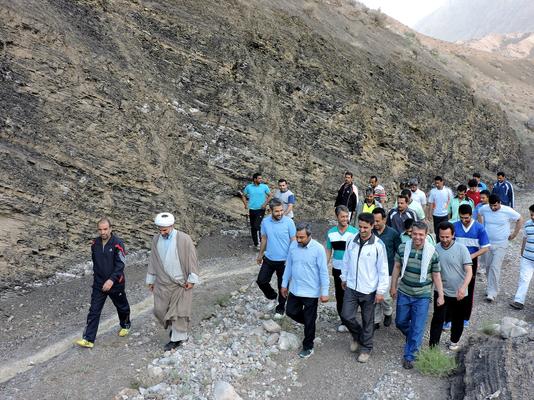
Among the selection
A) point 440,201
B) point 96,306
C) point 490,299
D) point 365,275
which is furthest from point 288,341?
point 440,201

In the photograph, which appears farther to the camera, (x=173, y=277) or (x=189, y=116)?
(x=189, y=116)

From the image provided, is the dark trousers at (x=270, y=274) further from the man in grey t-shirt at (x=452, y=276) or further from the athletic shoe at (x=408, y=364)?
the man in grey t-shirt at (x=452, y=276)

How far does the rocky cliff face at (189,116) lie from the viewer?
8.49 metres

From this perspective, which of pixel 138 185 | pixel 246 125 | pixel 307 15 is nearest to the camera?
pixel 138 185

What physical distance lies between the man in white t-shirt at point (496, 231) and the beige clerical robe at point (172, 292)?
4950 mm

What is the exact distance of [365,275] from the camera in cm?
548

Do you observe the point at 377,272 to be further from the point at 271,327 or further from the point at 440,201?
the point at 440,201

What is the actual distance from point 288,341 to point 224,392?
142 centimetres

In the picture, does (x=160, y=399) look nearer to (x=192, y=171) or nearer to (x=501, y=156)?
(x=192, y=171)

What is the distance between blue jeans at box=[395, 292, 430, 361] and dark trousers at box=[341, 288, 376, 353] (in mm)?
352

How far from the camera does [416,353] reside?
18.3 ft

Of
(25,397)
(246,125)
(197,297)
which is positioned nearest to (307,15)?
(246,125)

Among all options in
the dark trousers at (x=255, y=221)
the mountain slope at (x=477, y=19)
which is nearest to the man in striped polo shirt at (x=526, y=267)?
the dark trousers at (x=255, y=221)

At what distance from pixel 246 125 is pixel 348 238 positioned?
615cm
